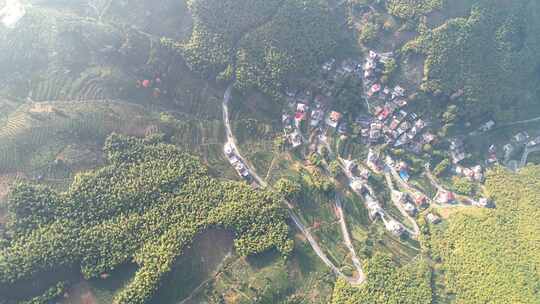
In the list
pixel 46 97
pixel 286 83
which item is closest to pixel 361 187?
pixel 286 83

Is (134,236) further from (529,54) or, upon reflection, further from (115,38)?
(529,54)

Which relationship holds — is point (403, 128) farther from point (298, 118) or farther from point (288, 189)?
point (288, 189)

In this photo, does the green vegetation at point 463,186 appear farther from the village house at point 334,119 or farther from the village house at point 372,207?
the village house at point 334,119

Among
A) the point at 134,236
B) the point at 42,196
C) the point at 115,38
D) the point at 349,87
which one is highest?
the point at 115,38

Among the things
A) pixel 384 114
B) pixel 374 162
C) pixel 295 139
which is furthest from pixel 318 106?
pixel 374 162

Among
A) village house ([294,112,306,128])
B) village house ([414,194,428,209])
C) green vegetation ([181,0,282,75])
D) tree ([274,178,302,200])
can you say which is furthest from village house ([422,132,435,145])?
green vegetation ([181,0,282,75])
